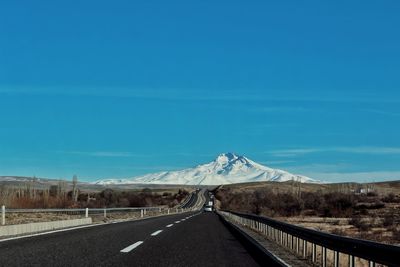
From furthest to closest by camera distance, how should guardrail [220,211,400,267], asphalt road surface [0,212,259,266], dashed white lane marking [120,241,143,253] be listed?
dashed white lane marking [120,241,143,253]
asphalt road surface [0,212,259,266]
guardrail [220,211,400,267]

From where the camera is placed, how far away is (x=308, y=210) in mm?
101750

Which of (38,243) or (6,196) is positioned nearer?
(38,243)

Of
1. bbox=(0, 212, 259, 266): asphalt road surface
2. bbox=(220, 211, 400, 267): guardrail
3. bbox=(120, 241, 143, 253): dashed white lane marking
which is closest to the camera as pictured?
bbox=(220, 211, 400, 267): guardrail

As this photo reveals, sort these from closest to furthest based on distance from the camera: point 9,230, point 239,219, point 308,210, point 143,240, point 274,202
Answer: point 143,240 < point 9,230 < point 239,219 < point 308,210 < point 274,202

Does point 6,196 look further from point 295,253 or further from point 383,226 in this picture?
point 295,253

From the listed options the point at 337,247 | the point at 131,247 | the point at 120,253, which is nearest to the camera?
the point at 337,247

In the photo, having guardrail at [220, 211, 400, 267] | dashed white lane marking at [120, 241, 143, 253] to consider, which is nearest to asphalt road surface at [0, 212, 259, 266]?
dashed white lane marking at [120, 241, 143, 253]

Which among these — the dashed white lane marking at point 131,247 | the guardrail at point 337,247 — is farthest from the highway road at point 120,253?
the guardrail at point 337,247

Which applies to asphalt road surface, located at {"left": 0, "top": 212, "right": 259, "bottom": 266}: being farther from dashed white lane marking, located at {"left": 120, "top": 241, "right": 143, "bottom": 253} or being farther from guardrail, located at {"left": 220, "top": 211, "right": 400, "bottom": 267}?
guardrail, located at {"left": 220, "top": 211, "right": 400, "bottom": 267}

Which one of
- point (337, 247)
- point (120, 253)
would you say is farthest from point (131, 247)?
point (337, 247)

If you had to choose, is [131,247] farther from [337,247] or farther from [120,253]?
[337,247]

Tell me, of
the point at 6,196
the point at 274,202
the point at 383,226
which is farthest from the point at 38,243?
the point at 274,202

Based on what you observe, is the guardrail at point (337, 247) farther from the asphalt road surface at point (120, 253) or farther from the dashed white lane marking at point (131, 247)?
the dashed white lane marking at point (131, 247)

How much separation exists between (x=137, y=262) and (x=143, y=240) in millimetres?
6367
